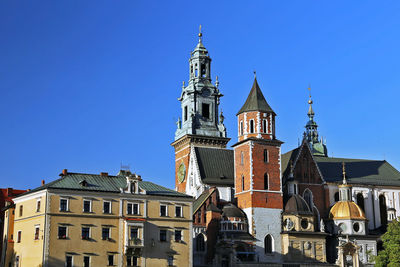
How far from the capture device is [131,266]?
6291 cm

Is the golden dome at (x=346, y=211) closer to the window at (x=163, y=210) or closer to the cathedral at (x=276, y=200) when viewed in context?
the cathedral at (x=276, y=200)

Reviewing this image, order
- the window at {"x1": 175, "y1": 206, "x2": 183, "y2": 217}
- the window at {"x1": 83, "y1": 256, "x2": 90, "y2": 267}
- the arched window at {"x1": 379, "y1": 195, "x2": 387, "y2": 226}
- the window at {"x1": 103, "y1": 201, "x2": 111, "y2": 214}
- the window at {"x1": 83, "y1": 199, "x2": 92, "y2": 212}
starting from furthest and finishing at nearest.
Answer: the arched window at {"x1": 379, "y1": 195, "x2": 387, "y2": 226} → the window at {"x1": 175, "y1": 206, "x2": 183, "y2": 217} → the window at {"x1": 103, "y1": 201, "x2": 111, "y2": 214} → the window at {"x1": 83, "y1": 199, "x2": 92, "y2": 212} → the window at {"x1": 83, "y1": 256, "x2": 90, "y2": 267}

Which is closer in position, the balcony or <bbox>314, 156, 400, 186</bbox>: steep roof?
the balcony

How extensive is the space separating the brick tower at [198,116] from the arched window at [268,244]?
20.8m

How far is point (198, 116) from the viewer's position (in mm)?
100875

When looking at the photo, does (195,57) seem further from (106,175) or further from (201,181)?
(106,175)

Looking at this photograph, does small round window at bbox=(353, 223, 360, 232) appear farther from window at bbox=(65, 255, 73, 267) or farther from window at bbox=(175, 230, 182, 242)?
window at bbox=(65, 255, 73, 267)

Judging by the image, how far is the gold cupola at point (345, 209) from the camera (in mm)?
83188

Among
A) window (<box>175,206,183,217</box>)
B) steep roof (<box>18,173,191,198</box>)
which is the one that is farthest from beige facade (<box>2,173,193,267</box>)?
steep roof (<box>18,173,191,198</box>)

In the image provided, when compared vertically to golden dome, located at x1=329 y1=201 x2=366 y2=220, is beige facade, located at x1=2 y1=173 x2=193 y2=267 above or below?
below

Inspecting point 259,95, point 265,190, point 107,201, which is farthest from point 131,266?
point 259,95

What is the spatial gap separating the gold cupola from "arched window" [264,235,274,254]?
10.9 metres

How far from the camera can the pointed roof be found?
268 feet

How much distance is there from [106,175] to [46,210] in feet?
30.6
